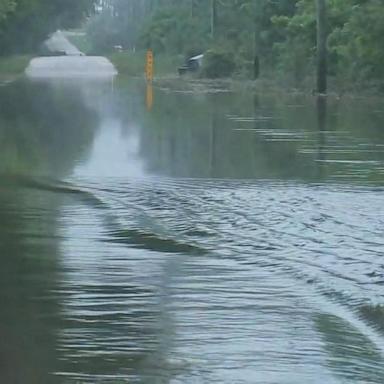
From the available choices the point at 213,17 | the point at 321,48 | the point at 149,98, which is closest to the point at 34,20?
the point at 213,17

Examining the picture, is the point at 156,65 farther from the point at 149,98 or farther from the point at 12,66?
the point at 149,98

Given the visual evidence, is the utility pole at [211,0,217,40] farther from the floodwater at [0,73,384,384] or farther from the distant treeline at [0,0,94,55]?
the floodwater at [0,73,384,384]

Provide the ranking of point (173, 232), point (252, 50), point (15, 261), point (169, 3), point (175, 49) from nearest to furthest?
point (15, 261), point (173, 232), point (252, 50), point (175, 49), point (169, 3)

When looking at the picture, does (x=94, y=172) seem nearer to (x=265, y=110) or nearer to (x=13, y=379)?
(x=13, y=379)

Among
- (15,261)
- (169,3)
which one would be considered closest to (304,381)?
(15,261)

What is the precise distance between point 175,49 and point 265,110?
5727 cm

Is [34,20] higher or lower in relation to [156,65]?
higher

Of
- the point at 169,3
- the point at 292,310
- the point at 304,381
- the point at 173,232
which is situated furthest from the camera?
the point at 169,3

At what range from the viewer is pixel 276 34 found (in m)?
60.1

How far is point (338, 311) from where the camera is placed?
8.87 meters

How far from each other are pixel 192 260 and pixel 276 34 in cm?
5036

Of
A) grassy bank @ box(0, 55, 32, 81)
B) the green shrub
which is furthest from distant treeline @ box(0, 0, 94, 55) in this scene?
the green shrub

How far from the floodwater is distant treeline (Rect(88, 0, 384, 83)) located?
18.0 meters

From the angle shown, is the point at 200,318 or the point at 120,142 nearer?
the point at 200,318
